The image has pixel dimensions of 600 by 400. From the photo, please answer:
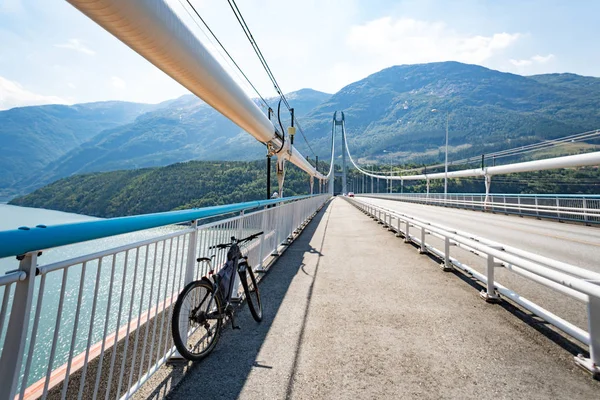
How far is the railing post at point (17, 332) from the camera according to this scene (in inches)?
47.3

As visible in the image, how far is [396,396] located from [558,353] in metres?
1.73

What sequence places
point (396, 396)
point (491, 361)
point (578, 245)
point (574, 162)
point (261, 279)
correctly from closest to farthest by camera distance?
point (396, 396)
point (491, 361)
point (261, 279)
point (578, 245)
point (574, 162)

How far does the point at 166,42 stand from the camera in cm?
409

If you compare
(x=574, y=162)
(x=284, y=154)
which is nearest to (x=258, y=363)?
(x=284, y=154)

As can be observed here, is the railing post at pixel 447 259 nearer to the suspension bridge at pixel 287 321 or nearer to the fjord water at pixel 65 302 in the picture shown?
the suspension bridge at pixel 287 321

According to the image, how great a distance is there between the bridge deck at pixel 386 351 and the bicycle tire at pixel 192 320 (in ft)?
0.37

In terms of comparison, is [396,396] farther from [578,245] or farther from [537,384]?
[578,245]

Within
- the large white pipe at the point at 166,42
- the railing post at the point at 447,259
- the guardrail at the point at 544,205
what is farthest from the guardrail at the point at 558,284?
the guardrail at the point at 544,205

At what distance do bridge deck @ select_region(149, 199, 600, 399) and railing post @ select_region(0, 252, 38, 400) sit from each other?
1142mm

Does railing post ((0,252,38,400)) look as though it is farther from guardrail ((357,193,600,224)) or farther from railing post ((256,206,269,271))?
guardrail ((357,193,600,224))

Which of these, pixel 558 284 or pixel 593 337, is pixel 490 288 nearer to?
pixel 558 284

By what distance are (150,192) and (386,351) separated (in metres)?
38.4

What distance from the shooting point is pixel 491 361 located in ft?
8.29

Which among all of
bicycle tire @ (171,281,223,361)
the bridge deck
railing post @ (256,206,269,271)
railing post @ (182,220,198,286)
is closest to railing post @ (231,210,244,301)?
the bridge deck
